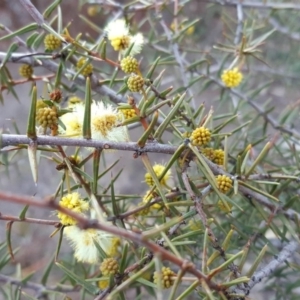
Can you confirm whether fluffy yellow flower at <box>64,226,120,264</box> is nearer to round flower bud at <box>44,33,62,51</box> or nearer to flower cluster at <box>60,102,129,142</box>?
flower cluster at <box>60,102,129,142</box>

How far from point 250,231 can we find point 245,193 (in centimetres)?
16

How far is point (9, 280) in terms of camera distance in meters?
0.75

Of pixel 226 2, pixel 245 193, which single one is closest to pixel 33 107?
pixel 245 193

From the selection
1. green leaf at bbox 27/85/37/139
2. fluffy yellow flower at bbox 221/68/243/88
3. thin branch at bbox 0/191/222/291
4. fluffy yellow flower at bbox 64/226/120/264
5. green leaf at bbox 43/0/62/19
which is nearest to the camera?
thin branch at bbox 0/191/222/291

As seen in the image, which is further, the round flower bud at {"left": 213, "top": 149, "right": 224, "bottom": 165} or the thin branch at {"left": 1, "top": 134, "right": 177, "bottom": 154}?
the round flower bud at {"left": 213, "top": 149, "right": 224, "bottom": 165}

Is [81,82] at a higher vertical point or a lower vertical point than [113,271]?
higher

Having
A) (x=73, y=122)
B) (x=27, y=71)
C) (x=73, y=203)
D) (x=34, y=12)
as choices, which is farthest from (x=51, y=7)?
(x=73, y=203)

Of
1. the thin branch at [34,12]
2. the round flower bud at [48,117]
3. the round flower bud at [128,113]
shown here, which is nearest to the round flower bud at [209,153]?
the round flower bud at [128,113]

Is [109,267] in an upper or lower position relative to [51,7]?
lower

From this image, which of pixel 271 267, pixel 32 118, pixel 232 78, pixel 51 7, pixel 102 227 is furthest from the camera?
pixel 232 78

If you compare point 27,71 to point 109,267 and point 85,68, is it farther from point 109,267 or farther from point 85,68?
point 109,267

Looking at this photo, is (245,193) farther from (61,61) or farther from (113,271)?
(61,61)

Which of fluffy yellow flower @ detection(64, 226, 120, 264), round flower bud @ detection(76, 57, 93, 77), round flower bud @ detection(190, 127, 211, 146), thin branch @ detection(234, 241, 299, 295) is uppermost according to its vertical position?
round flower bud @ detection(190, 127, 211, 146)

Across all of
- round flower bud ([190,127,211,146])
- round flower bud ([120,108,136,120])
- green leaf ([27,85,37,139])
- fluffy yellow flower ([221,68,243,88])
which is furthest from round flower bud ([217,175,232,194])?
fluffy yellow flower ([221,68,243,88])
